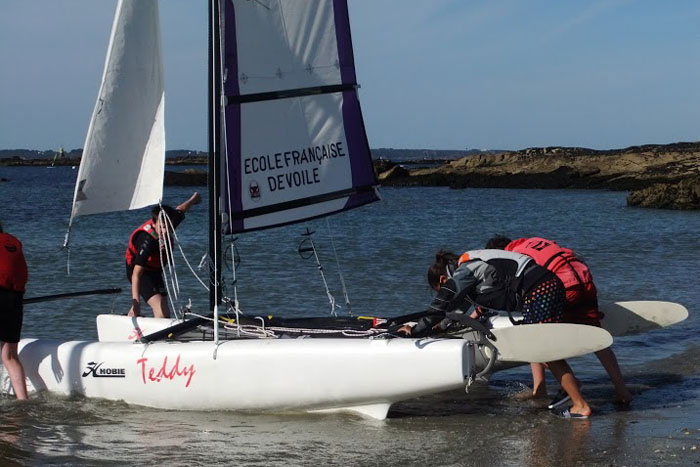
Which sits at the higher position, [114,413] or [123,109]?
[123,109]

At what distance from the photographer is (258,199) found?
7.76 metres

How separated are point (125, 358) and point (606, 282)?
9614mm

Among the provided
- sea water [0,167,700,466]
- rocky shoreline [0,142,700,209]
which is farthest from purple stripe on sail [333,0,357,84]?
rocky shoreline [0,142,700,209]

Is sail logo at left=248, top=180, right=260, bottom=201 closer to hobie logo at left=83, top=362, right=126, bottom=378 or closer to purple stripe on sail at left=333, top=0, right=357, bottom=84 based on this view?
purple stripe on sail at left=333, top=0, right=357, bottom=84

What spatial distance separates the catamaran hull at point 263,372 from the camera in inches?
267

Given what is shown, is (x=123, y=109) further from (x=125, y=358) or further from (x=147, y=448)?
(x=147, y=448)

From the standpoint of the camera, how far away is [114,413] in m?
7.47

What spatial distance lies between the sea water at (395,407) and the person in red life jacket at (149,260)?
616 millimetres

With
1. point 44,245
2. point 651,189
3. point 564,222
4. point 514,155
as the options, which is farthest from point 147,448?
point 514,155

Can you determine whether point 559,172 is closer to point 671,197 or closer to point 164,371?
point 671,197

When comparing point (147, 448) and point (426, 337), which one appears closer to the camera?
point (147, 448)

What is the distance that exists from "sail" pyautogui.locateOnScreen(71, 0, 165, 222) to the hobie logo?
1.19 meters

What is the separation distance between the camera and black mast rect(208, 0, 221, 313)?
7.55 metres

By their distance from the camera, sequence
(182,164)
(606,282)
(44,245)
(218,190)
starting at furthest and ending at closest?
1. (182,164)
2. (44,245)
3. (606,282)
4. (218,190)
